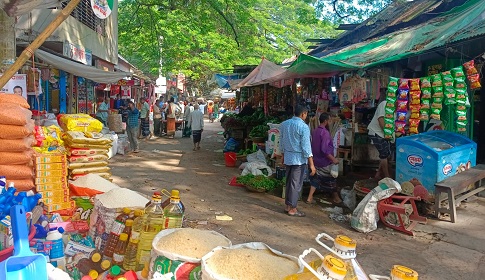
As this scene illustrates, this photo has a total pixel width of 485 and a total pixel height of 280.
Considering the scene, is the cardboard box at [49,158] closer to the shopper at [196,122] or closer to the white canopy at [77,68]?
the white canopy at [77,68]

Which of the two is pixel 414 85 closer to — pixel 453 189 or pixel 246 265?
pixel 453 189

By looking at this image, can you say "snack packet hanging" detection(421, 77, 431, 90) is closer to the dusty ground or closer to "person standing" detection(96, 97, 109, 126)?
the dusty ground

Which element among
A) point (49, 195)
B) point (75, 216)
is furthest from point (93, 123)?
point (75, 216)

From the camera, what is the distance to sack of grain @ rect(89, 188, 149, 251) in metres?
3.54

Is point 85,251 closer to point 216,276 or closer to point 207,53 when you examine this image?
point 216,276

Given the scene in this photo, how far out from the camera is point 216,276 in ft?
6.24

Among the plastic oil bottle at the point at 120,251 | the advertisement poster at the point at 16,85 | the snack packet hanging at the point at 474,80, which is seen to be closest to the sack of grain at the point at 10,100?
the advertisement poster at the point at 16,85

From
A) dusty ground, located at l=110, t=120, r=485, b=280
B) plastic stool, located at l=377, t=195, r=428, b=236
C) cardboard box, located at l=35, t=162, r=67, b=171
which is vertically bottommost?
dusty ground, located at l=110, t=120, r=485, b=280

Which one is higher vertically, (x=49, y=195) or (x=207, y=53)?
(x=207, y=53)

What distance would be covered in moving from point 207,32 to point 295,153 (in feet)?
33.0

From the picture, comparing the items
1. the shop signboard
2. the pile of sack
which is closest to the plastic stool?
the pile of sack

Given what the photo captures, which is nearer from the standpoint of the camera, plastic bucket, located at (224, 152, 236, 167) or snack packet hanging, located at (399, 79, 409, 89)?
snack packet hanging, located at (399, 79, 409, 89)

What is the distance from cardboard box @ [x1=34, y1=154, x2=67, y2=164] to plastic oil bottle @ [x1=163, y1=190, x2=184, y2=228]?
250 centimetres

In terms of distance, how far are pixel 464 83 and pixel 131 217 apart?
5.27m
